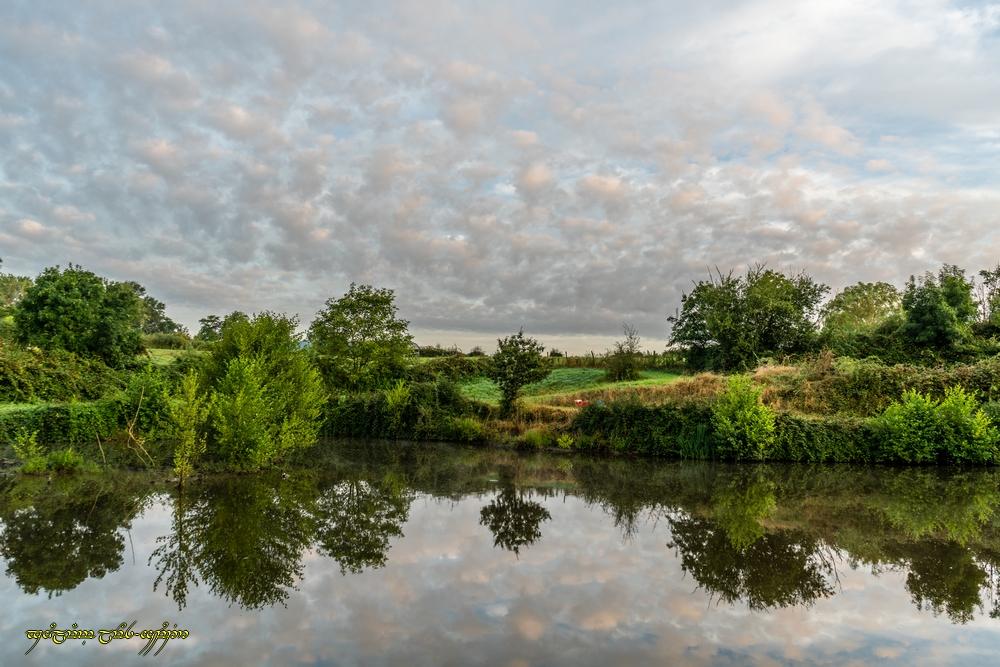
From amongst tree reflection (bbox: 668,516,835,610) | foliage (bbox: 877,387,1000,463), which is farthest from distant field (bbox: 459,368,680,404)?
tree reflection (bbox: 668,516,835,610)

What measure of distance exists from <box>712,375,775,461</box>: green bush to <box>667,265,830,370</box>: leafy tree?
12433mm

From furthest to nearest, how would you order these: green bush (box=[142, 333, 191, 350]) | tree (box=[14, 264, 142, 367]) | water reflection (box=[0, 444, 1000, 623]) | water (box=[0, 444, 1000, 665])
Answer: green bush (box=[142, 333, 191, 350]), tree (box=[14, 264, 142, 367]), water reflection (box=[0, 444, 1000, 623]), water (box=[0, 444, 1000, 665])

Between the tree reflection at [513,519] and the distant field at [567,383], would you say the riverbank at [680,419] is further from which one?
the tree reflection at [513,519]

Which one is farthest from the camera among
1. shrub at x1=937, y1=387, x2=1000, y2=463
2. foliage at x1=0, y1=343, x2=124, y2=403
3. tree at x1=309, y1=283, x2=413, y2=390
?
tree at x1=309, y1=283, x2=413, y2=390

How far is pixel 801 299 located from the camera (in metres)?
34.8

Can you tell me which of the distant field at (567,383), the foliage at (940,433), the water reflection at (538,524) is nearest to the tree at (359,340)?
the distant field at (567,383)

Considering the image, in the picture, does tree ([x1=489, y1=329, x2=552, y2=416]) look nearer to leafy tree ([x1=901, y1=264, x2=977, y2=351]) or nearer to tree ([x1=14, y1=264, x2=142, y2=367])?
tree ([x1=14, y1=264, x2=142, y2=367])

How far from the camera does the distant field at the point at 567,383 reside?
3047 cm

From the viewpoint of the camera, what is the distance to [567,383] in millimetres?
33156

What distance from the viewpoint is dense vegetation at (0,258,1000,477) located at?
15281mm

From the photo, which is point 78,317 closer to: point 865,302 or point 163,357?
point 163,357

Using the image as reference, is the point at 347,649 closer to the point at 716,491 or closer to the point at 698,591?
the point at 698,591

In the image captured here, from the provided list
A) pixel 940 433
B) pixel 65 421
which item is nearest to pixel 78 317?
pixel 65 421

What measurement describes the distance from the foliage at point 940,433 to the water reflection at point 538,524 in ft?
5.39
